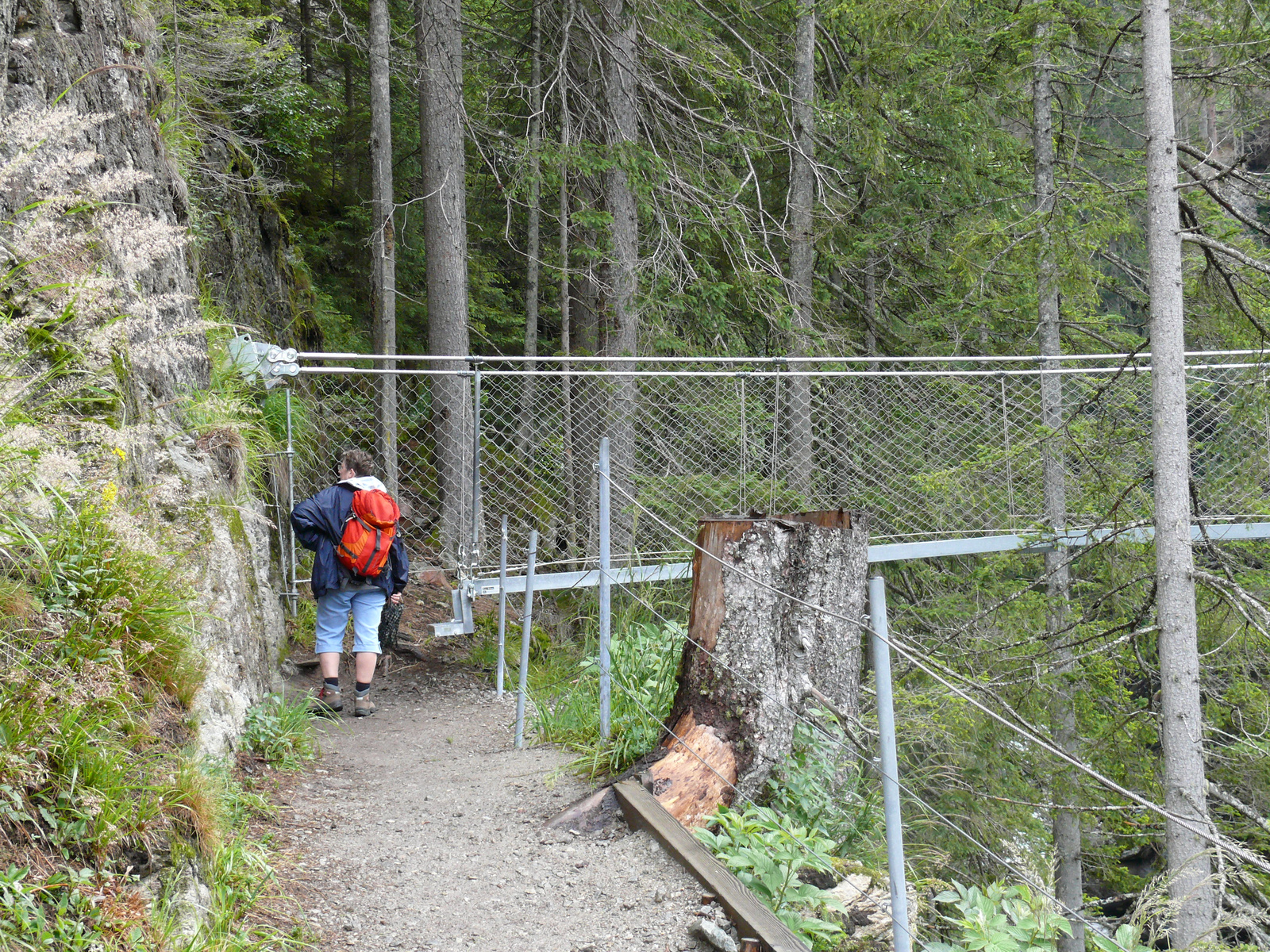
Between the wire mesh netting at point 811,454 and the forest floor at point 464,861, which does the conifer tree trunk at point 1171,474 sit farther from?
the forest floor at point 464,861

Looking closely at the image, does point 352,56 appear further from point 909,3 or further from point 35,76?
point 35,76

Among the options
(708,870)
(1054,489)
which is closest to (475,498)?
(708,870)

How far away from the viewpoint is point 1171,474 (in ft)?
14.7

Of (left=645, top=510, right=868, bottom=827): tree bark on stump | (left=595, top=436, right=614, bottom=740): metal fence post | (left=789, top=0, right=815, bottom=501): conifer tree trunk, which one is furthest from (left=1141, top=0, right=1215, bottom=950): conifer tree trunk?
(left=789, top=0, right=815, bottom=501): conifer tree trunk

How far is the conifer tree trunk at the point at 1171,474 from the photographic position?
445cm

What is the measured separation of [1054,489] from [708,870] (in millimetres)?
5485

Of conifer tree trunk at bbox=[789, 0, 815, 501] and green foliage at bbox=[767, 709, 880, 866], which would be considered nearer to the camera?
green foliage at bbox=[767, 709, 880, 866]

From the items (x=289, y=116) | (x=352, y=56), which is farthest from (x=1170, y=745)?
(x=352, y=56)

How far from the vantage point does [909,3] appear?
6586 mm

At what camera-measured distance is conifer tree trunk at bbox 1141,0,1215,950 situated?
4.45 metres

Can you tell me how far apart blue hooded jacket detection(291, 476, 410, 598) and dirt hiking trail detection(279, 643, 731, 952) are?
0.97m

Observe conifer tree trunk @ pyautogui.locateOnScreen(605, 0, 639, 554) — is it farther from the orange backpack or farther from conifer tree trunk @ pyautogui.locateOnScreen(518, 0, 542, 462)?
the orange backpack

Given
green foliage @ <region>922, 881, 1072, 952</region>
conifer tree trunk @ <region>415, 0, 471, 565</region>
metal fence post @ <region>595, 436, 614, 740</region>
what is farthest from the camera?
conifer tree trunk @ <region>415, 0, 471, 565</region>

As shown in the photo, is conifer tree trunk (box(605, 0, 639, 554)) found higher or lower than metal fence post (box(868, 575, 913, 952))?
higher
